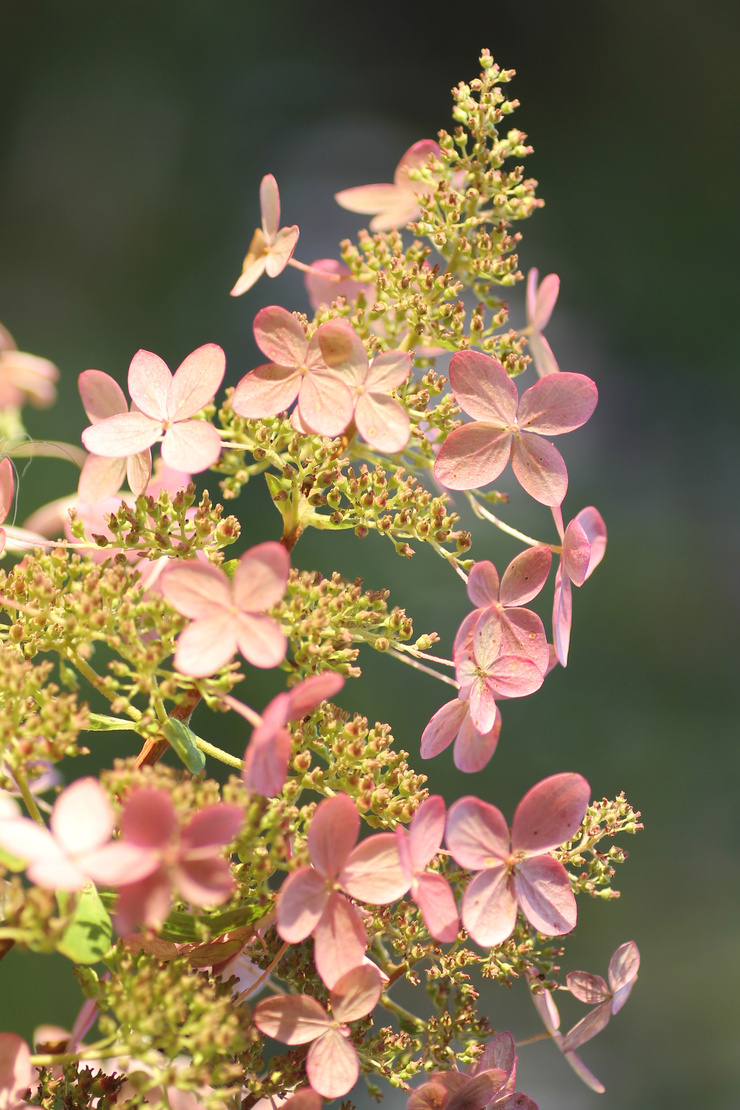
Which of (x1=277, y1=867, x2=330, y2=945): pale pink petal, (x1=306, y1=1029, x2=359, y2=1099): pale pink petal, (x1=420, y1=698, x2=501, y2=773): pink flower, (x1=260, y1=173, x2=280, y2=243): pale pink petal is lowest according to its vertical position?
(x1=306, y1=1029, x2=359, y2=1099): pale pink petal

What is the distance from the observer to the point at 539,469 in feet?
1.39

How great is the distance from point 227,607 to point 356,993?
17 cm

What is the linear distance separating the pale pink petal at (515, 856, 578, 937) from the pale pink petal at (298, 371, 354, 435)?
0.70 ft

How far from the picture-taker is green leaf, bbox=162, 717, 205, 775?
0.37m

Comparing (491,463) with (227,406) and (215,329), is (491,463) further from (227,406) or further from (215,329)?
(215,329)

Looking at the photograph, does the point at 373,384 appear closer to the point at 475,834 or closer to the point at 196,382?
the point at 196,382

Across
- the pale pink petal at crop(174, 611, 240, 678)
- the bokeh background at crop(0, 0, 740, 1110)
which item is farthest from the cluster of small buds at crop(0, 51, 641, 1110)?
the bokeh background at crop(0, 0, 740, 1110)

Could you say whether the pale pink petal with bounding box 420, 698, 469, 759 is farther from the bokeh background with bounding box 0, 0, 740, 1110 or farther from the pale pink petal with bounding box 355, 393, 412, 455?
the bokeh background with bounding box 0, 0, 740, 1110

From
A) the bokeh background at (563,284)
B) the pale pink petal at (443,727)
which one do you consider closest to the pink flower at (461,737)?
the pale pink petal at (443,727)

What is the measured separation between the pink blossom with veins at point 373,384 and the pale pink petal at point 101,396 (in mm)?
132

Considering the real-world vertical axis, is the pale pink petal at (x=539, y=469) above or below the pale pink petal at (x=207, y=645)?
above

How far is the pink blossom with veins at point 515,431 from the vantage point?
16.2 inches

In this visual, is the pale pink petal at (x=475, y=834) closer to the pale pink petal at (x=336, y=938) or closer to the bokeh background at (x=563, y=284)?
the pale pink petal at (x=336, y=938)

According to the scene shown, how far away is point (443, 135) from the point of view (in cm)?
45
